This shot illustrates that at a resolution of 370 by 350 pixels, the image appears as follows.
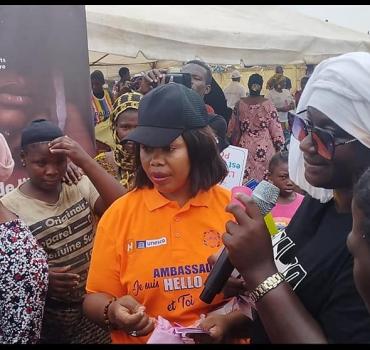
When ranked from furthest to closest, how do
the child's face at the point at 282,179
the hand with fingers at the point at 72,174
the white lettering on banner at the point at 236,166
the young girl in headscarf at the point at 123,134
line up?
the child's face at the point at 282,179
the white lettering on banner at the point at 236,166
the young girl in headscarf at the point at 123,134
the hand with fingers at the point at 72,174

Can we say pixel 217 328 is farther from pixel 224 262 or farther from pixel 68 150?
pixel 68 150

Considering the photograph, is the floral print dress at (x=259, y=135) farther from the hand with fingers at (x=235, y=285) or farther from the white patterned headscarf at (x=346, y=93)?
the white patterned headscarf at (x=346, y=93)

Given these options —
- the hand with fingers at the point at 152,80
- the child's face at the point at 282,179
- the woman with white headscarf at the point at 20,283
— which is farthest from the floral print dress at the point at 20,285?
the child's face at the point at 282,179

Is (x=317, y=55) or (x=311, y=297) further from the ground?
(x=311, y=297)

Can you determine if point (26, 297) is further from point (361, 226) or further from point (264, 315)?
point (361, 226)

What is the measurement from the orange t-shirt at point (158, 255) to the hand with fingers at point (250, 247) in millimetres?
589

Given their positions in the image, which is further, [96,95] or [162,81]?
[96,95]

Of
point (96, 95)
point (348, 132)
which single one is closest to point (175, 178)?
point (348, 132)

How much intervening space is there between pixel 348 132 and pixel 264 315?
1.87ft

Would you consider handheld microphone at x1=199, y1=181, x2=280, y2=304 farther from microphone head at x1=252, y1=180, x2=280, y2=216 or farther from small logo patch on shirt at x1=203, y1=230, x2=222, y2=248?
small logo patch on shirt at x1=203, y1=230, x2=222, y2=248

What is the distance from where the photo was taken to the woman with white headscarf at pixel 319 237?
1345 millimetres

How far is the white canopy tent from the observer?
21.2 ft

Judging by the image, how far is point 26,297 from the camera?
217 centimetres

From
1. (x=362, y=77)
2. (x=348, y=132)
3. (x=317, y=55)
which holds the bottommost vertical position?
(x=317, y=55)
